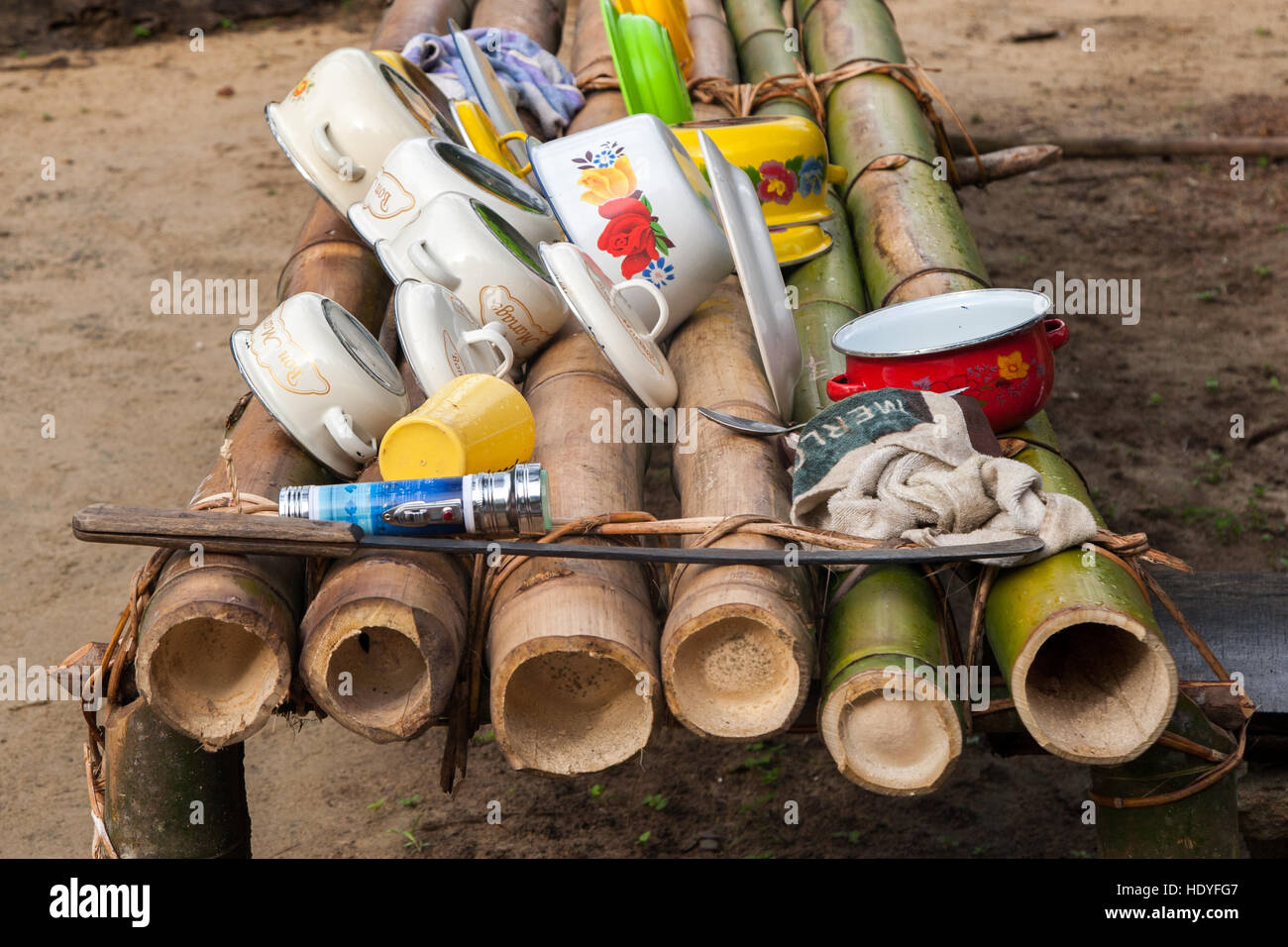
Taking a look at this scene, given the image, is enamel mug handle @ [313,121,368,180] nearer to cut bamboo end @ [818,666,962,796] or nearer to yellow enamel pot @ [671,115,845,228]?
yellow enamel pot @ [671,115,845,228]

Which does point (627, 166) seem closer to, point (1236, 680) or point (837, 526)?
point (837, 526)

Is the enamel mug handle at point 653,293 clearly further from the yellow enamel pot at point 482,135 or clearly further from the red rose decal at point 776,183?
the yellow enamel pot at point 482,135

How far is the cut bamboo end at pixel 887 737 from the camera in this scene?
162cm

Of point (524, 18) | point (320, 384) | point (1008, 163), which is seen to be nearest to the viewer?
point (320, 384)

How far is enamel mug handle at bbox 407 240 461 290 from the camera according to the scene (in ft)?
7.54

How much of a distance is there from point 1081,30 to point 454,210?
7.15 meters

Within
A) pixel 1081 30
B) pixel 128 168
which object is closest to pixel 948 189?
pixel 128 168

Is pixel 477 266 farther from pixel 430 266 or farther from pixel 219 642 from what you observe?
pixel 219 642

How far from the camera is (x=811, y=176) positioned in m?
2.90

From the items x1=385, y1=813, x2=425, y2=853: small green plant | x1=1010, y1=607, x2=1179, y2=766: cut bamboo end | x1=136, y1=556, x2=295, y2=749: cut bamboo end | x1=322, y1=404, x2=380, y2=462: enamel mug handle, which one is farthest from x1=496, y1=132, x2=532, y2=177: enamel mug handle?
x1=1010, y1=607, x2=1179, y2=766: cut bamboo end

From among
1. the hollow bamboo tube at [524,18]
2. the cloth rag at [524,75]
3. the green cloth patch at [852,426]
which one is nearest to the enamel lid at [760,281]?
the green cloth patch at [852,426]

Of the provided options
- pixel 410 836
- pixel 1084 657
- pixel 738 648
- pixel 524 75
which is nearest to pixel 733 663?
pixel 738 648

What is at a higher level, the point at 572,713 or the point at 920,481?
the point at 920,481

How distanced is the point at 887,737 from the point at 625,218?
1147mm
